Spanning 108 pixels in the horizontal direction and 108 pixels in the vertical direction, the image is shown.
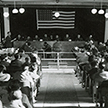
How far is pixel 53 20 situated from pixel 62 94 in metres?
9.17

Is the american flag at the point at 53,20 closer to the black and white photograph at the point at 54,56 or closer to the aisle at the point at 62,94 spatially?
the black and white photograph at the point at 54,56

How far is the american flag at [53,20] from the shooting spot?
15.2 meters

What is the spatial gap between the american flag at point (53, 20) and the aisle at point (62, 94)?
6968mm

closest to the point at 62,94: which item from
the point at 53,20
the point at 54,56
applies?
the point at 54,56

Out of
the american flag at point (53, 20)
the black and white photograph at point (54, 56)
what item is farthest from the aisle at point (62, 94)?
the american flag at point (53, 20)

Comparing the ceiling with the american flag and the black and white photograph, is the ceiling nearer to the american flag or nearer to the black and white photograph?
the black and white photograph

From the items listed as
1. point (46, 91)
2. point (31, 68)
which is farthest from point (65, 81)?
point (31, 68)

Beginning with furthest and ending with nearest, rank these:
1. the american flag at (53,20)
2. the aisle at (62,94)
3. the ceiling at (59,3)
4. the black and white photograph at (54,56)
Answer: the american flag at (53,20), the ceiling at (59,3), the aisle at (62,94), the black and white photograph at (54,56)

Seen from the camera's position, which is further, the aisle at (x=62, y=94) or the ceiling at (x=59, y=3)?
the ceiling at (x=59, y=3)

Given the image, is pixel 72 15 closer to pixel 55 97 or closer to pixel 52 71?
pixel 52 71

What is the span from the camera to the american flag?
599 inches

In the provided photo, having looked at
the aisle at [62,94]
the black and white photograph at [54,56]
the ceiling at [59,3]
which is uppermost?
the ceiling at [59,3]

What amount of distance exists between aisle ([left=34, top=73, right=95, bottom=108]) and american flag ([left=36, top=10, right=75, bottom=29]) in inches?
274

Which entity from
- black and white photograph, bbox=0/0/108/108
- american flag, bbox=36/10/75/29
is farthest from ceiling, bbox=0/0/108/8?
american flag, bbox=36/10/75/29
